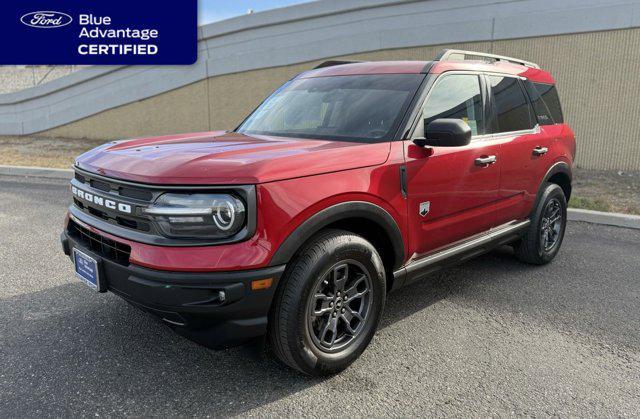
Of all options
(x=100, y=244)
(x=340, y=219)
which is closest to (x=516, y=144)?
(x=340, y=219)

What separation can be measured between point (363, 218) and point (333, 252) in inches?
13.9

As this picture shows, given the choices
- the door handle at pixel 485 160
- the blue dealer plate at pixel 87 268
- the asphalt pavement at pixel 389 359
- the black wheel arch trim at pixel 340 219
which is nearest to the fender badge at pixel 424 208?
the black wheel arch trim at pixel 340 219

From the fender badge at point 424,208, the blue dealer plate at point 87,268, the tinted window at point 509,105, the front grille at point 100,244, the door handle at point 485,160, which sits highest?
the tinted window at point 509,105

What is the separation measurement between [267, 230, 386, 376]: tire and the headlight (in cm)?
42

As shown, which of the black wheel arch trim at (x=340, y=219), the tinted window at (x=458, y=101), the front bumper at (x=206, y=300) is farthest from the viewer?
the tinted window at (x=458, y=101)

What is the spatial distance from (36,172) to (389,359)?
968cm

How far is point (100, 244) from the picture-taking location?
2.86 m

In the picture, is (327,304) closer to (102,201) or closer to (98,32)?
(102,201)

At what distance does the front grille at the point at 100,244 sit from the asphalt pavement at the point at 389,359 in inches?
27.0

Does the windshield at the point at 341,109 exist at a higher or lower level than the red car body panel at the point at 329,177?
higher

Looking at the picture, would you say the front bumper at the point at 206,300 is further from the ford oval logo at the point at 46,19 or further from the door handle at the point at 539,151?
the ford oval logo at the point at 46,19

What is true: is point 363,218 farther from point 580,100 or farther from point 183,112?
point 183,112

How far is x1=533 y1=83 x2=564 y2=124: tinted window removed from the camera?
484 cm

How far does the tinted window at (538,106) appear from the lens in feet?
15.2
